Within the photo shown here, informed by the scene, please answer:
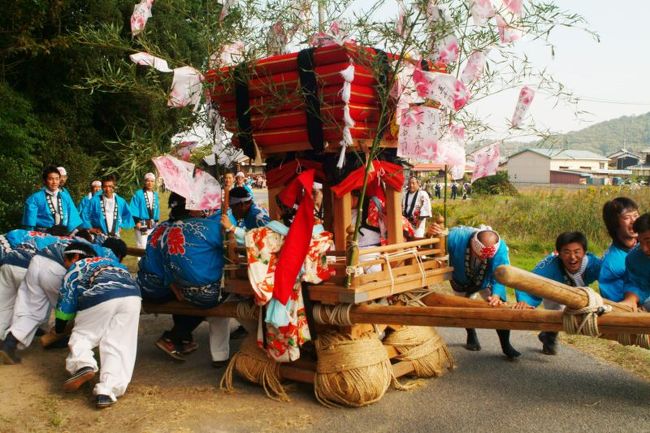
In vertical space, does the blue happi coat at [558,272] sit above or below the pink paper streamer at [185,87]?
below

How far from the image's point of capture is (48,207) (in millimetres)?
8664

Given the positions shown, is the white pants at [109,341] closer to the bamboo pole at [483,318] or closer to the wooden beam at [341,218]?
the bamboo pole at [483,318]

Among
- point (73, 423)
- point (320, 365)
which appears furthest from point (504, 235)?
point (73, 423)

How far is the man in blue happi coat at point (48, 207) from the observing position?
855 cm

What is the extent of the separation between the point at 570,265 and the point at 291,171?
2.40 m

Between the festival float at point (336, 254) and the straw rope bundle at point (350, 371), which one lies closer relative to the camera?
the festival float at point (336, 254)

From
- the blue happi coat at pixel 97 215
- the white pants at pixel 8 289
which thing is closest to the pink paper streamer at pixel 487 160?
the white pants at pixel 8 289

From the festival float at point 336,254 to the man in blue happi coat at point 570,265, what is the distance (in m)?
0.81

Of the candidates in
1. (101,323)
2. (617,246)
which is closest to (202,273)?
(101,323)

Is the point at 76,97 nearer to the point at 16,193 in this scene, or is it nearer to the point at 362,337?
the point at 16,193

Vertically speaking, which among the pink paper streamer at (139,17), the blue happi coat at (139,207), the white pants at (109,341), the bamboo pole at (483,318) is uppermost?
the pink paper streamer at (139,17)

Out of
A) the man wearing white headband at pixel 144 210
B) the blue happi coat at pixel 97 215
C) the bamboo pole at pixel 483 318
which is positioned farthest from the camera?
the man wearing white headband at pixel 144 210

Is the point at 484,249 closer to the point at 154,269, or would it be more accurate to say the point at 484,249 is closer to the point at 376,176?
the point at 376,176

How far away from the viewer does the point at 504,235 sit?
48.4ft
